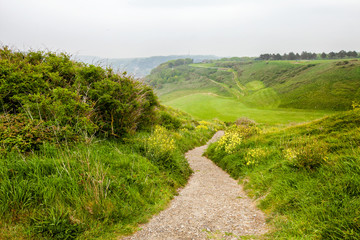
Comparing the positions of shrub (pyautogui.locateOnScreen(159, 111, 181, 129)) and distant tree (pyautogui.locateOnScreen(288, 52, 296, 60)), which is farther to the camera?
distant tree (pyautogui.locateOnScreen(288, 52, 296, 60))

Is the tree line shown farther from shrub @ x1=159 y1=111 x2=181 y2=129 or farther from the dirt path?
the dirt path

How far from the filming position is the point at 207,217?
16.0ft

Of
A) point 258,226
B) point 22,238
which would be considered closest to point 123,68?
point 22,238

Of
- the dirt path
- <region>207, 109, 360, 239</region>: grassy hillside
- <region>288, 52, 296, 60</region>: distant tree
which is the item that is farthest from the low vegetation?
<region>288, 52, 296, 60</region>: distant tree

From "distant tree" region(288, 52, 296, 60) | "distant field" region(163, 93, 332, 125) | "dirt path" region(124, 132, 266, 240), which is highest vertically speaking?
"distant tree" region(288, 52, 296, 60)

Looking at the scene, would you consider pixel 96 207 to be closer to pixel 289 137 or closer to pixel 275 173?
pixel 275 173

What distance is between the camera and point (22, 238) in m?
3.26

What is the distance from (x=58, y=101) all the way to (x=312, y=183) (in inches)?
316

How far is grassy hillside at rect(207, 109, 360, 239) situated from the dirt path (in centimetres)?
46

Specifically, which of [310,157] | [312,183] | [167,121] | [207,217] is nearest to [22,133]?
[207,217]

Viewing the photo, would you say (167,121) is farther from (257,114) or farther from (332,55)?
(332,55)

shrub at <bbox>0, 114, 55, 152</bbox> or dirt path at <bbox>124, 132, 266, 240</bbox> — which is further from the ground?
shrub at <bbox>0, 114, 55, 152</bbox>

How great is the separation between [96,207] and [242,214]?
382cm

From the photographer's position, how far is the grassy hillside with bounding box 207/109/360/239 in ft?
11.5
